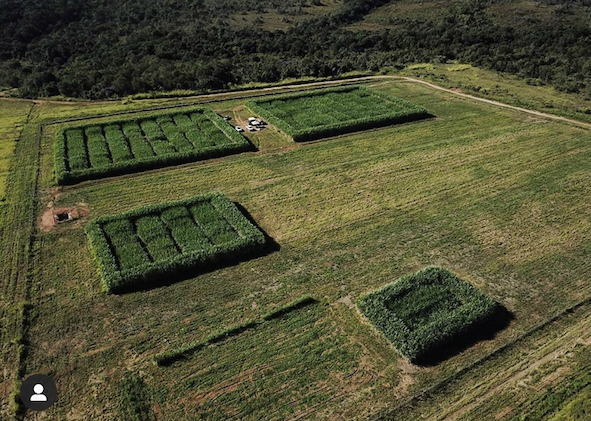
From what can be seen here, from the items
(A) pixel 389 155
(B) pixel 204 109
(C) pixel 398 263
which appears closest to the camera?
(C) pixel 398 263

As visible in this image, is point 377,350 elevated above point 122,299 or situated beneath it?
situated beneath

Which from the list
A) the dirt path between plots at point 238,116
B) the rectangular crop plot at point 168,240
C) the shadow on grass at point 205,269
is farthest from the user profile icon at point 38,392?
the dirt path between plots at point 238,116

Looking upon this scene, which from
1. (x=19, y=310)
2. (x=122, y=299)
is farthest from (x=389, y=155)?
(x=19, y=310)

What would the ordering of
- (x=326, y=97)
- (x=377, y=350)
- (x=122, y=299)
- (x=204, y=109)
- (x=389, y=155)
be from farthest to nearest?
1. (x=326, y=97)
2. (x=204, y=109)
3. (x=389, y=155)
4. (x=122, y=299)
5. (x=377, y=350)

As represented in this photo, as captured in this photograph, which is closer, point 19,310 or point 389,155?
point 19,310

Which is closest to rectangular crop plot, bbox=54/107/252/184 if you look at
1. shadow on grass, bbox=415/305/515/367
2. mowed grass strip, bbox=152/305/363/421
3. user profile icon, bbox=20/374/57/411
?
user profile icon, bbox=20/374/57/411

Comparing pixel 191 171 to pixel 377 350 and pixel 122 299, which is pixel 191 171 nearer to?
pixel 122 299

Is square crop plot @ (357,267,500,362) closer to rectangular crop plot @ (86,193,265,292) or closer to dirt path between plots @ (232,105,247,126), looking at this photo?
rectangular crop plot @ (86,193,265,292)

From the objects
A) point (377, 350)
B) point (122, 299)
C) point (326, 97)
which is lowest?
point (377, 350)
